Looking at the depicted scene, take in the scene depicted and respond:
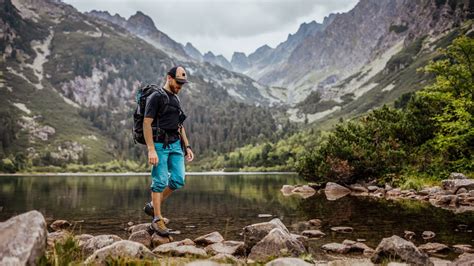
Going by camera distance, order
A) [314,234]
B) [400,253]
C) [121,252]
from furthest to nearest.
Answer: [314,234]
[400,253]
[121,252]

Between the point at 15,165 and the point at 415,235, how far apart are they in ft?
638

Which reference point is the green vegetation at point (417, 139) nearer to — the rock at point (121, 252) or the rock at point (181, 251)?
the rock at point (181, 251)

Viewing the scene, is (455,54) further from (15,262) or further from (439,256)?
(15,262)

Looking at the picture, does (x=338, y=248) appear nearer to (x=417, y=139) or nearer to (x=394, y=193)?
(x=394, y=193)

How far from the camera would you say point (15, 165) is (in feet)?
581

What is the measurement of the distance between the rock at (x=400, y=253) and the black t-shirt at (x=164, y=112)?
20.1ft

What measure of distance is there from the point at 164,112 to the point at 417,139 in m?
35.0

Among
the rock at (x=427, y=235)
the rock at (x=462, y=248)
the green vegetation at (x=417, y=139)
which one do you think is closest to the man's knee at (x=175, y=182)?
the rock at (x=462, y=248)

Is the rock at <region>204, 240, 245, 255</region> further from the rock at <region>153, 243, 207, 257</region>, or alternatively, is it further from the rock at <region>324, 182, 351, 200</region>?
the rock at <region>324, 182, 351, 200</region>

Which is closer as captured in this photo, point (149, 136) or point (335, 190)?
point (149, 136)

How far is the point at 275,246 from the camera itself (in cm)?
981

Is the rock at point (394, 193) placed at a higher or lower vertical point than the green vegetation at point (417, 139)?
lower

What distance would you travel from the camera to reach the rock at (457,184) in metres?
27.4

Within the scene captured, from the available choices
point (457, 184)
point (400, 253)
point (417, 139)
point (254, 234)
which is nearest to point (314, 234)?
point (254, 234)
